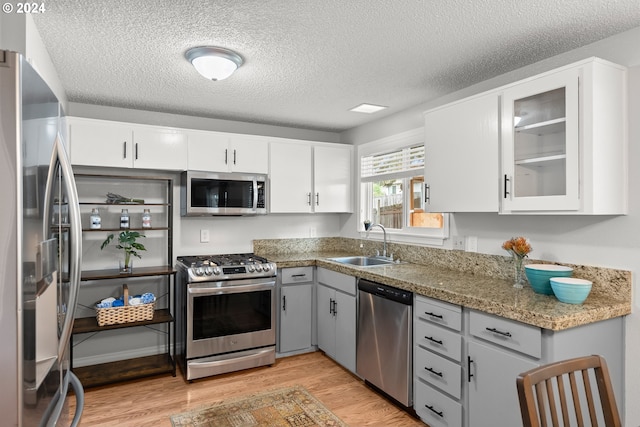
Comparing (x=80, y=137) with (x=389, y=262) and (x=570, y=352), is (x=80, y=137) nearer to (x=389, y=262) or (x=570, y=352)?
(x=389, y=262)

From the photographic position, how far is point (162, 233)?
12.4ft

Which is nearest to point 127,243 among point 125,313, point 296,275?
point 125,313

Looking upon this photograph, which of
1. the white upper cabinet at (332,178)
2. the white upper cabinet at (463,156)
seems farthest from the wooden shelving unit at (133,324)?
the white upper cabinet at (463,156)

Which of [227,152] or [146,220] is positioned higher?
[227,152]

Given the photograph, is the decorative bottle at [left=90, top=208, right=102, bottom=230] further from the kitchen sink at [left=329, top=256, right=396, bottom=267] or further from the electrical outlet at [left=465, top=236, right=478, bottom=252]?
the electrical outlet at [left=465, top=236, right=478, bottom=252]

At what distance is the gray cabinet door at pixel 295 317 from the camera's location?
368 centimetres

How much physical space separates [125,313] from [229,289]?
85 cm

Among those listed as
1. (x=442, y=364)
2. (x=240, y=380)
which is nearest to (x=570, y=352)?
(x=442, y=364)

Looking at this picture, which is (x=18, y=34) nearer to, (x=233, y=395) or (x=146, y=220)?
(x=146, y=220)

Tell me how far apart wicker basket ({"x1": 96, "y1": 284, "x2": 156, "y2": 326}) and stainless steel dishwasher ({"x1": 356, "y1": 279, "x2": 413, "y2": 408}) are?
1761 millimetres

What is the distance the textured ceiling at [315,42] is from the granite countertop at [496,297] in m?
1.42

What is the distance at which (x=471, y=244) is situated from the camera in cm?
300

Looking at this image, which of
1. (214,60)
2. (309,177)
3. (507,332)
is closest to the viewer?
(507,332)

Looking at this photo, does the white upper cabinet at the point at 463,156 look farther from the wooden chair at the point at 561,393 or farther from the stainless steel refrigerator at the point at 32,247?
the stainless steel refrigerator at the point at 32,247
